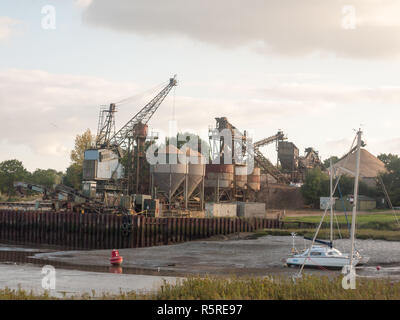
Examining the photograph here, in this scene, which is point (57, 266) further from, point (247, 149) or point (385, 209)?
point (385, 209)

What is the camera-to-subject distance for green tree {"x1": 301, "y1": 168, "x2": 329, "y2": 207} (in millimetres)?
104500

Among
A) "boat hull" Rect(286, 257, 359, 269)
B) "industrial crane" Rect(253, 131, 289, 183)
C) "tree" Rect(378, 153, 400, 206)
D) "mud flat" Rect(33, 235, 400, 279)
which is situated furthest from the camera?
"industrial crane" Rect(253, 131, 289, 183)

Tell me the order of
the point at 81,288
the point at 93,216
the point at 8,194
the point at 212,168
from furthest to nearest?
the point at 8,194, the point at 212,168, the point at 93,216, the point at 81,288

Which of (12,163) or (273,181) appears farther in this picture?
(12,163)

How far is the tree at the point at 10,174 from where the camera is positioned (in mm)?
143500

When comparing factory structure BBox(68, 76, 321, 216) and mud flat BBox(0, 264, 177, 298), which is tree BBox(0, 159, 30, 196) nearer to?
factory structure BBox(68, 76, 321, 216)

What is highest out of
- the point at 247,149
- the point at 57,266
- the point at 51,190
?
the point at 247,149

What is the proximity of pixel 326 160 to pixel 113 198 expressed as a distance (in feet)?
334

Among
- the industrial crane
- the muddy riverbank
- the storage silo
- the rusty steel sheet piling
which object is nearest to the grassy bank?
the muddy riverbank

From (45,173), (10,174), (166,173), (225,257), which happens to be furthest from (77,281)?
(45,173)

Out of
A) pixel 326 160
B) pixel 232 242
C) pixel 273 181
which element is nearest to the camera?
pixel 232 242

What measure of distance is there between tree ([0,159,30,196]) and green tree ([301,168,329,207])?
74.5 m
